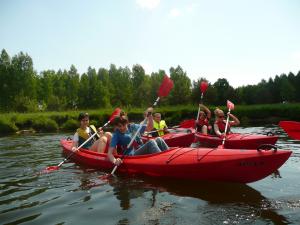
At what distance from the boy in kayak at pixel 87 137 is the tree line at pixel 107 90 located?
2575 cm

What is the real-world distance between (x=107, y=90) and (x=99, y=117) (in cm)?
1644

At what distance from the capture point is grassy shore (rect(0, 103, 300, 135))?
70.3 ft

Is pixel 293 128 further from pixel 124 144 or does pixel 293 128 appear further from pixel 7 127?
pixel 7 127

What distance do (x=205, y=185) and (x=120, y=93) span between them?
37115 mm

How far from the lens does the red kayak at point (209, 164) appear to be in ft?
17.3

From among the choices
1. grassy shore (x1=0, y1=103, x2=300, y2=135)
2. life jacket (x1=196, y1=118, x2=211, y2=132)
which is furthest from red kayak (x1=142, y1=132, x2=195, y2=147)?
grassy shore (x1=0, y1=103, x2=300, y2=135)

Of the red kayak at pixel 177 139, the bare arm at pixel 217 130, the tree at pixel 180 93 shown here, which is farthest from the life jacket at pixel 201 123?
the tree at pixel 180 93

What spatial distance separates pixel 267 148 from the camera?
216 inches

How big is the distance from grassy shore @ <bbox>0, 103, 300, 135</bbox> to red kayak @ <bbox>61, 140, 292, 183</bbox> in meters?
15.6

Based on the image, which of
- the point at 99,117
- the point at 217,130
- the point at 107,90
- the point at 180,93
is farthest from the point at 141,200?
the point at 107,90

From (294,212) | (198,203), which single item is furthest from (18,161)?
(294,212)

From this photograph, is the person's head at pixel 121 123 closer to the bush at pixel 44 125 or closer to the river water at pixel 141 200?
the river water at pixel 141 200

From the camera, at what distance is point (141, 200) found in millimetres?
5320

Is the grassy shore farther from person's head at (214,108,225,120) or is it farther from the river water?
the river water
